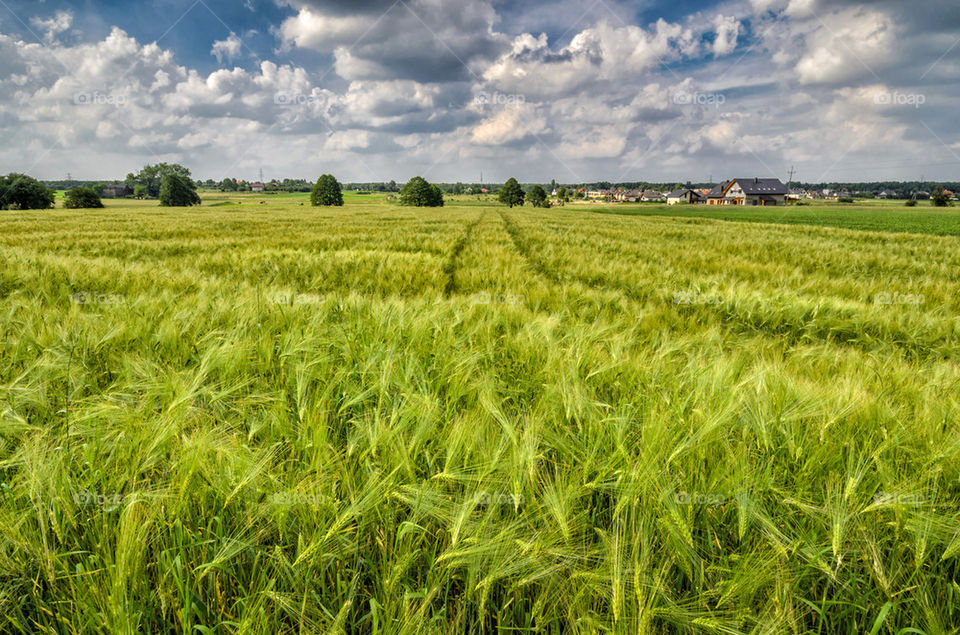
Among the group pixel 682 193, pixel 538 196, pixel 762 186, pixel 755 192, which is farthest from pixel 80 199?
pixel 682 193

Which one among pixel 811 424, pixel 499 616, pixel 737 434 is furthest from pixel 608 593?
pixel 811 424

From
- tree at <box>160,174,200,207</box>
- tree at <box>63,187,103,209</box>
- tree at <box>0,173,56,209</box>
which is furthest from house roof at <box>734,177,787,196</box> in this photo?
tree at <box>0,173,56,209</box>

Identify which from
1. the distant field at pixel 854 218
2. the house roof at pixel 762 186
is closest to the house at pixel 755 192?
the house roof at pixel 762 186

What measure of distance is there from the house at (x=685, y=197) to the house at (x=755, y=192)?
14.4 metres

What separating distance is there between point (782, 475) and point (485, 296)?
134 inches

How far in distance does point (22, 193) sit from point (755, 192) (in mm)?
144580

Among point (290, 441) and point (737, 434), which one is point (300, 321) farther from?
point (737, 434)

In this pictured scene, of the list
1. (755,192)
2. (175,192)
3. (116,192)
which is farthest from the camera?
(116,192)

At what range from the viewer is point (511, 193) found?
10112 cm

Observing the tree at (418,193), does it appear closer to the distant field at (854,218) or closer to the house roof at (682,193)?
the distant field at (854,218)

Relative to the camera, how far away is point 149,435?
119 centimetres

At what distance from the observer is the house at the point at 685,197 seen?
124 metres

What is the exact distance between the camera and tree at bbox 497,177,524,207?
329 ft

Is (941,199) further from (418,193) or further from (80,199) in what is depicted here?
(80,199)
